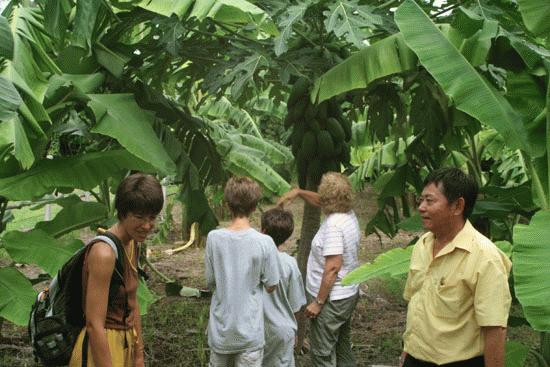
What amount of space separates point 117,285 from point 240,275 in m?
1.27

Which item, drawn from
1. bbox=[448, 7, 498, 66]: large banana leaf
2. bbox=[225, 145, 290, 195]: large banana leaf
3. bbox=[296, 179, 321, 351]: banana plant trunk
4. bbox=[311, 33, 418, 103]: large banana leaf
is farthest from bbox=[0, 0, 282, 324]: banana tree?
bbox=[225, 145, 290, 195]: large banana leaf

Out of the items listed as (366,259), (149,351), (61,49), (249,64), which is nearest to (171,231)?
(366,259)

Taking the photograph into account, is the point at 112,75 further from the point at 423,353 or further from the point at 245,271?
the point at 423,353

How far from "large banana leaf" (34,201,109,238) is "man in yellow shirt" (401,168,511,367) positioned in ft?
9.40

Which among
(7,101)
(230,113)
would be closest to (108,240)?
(7,101)

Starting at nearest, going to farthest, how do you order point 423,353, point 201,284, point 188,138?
point 423,353 → point 188,138 → point 201,284

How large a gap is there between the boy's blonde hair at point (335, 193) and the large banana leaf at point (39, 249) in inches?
67.8

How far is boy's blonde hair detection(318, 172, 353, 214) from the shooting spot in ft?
17.1

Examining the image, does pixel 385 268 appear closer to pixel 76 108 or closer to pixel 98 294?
pixel 98 294

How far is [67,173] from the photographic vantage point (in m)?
4.70

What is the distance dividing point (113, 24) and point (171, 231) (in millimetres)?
8883

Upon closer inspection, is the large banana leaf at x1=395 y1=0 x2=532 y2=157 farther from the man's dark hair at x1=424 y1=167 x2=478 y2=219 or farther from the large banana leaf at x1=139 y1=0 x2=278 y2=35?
the large banana leaf at x1=139 y1=0 x2=278 y2=35

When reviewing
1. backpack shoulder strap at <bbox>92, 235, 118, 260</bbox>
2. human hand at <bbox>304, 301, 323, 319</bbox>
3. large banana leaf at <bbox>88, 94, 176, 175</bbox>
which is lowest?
human hand at <bbox>304, 301, 323, 319</bbox>

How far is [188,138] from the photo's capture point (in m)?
6.46
